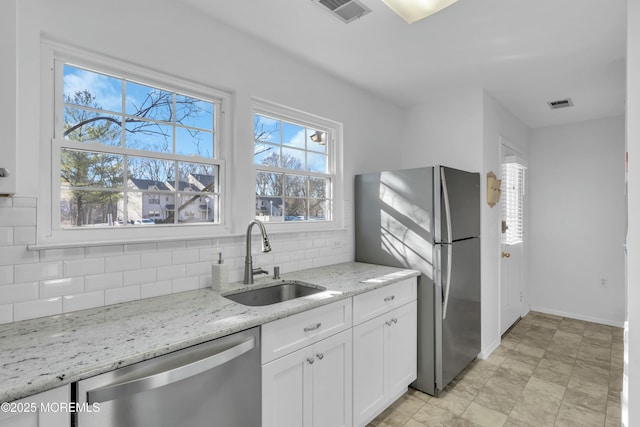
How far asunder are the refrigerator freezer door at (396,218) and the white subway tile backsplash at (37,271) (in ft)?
6.95

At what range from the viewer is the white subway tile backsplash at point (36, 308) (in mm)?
1351

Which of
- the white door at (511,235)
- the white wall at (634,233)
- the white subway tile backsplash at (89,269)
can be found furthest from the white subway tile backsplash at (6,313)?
the white door at (511,235)

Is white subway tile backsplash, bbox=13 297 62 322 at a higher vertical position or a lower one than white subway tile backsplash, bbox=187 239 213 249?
lower

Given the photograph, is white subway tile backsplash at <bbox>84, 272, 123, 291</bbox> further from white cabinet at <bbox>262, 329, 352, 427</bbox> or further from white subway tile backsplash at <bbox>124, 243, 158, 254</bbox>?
white cabinet at <bbox>262, 329, 352, 427</bbox>

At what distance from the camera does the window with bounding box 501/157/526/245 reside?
3.57 meters

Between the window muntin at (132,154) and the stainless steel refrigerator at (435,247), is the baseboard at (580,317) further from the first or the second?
the window muntin at (132,154)

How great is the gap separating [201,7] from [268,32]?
425mm

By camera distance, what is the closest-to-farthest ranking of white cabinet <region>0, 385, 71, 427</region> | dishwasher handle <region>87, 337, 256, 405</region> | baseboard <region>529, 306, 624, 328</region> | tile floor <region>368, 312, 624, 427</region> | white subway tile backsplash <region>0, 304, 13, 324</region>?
white cabinet <region>0, 385, 71, 427</region> → dishwasher handle <region>87, 337, 256, 405</region> → white subway tile backsplash <region>0, 304, 13, 324</region> → tile floor <region>368, 312, 624, 427</region> → baseboard <region>529, 306, 624, 328</region>

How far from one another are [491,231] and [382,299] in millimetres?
1711

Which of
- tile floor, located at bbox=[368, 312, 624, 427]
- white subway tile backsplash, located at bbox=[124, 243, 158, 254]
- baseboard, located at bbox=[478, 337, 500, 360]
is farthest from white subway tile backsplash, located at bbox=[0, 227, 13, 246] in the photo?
baseboard, located at bbox=[478, 337, 500, 360]

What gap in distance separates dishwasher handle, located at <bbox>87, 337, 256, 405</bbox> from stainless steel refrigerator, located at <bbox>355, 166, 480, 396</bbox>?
1.58 m

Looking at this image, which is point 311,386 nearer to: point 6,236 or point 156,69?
point 6,236

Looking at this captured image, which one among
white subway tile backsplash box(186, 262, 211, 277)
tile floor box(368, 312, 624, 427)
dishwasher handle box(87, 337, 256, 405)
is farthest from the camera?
tile floor box(368, 312, 624, 427)

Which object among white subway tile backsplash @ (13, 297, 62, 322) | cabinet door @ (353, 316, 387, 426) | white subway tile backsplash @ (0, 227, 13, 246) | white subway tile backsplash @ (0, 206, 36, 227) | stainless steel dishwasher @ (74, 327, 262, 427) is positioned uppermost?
white subway tile backsplash @ (0, 206, 36, 227)
